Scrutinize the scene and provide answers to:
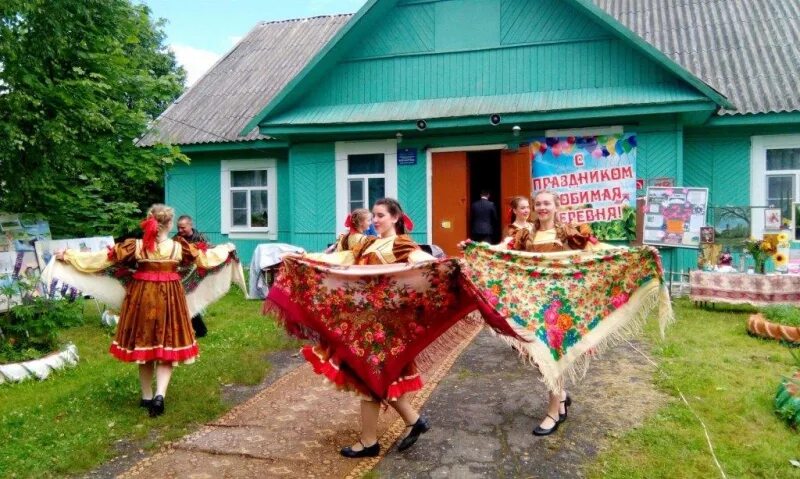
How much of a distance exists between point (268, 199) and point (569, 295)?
9875 mm

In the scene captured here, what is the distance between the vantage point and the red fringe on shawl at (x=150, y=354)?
4.67 meters

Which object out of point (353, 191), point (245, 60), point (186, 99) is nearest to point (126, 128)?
point (353, 191)

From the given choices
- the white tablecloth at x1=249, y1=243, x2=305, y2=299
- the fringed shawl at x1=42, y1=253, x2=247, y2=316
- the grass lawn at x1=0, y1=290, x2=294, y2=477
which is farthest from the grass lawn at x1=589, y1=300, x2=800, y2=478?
the white tablecloth at x1=249, y1=243, x2=305, y2=299

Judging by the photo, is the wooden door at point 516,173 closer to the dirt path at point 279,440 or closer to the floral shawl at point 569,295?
the dirt path at point 279,440

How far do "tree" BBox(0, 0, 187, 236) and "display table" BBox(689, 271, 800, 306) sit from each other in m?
8.04

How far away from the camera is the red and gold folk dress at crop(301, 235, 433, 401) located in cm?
375

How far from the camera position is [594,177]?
10.1 m

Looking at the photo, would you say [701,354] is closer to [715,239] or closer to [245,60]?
[715,239]

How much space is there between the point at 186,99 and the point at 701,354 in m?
13.1

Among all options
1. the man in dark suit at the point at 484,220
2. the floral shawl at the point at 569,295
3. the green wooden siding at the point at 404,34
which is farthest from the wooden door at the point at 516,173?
the floral shawl at the point at 569,295

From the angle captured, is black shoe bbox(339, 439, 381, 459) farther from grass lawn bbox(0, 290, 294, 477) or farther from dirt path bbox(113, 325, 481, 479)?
grass lawn bbox(0, 290, 294, 477)

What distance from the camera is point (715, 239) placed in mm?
9711

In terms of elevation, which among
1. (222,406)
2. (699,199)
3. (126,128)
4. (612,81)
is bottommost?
(222,406)

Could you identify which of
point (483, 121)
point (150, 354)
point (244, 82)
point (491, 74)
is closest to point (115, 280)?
point (150, 354)
